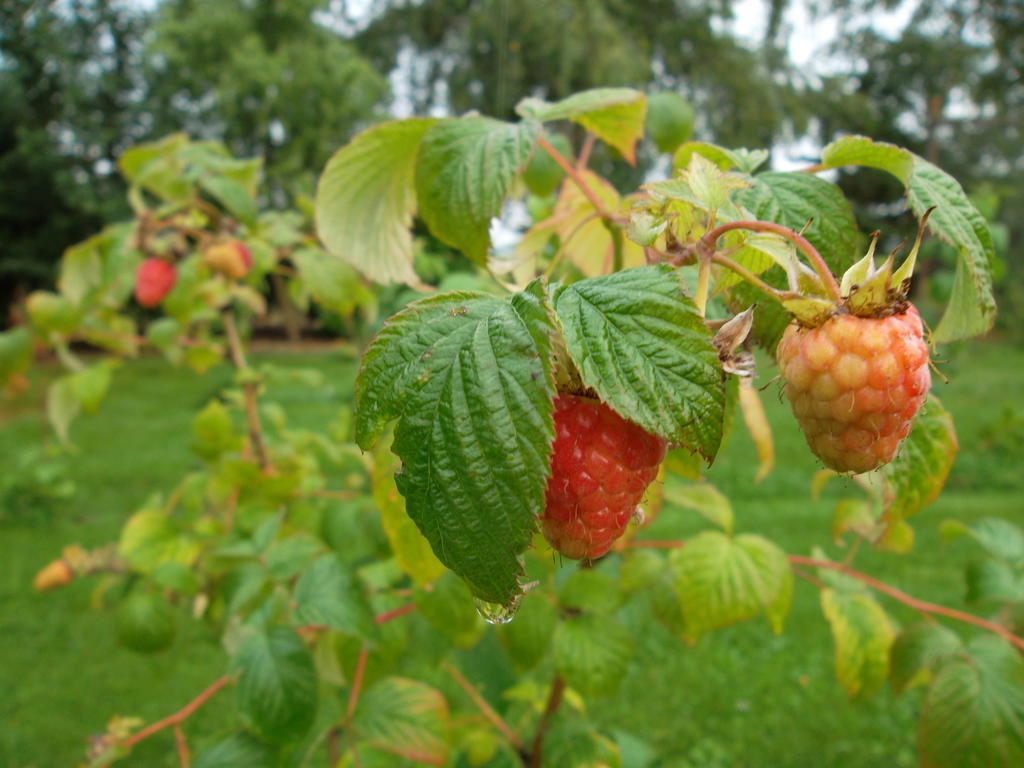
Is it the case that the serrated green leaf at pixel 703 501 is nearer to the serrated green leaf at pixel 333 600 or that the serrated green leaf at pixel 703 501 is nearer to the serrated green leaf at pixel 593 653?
the serrated green leaf at pixel 593 653

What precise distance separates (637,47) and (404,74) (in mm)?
2670

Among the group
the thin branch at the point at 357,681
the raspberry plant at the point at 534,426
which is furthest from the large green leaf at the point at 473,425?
the thin branch at the point at 357,681

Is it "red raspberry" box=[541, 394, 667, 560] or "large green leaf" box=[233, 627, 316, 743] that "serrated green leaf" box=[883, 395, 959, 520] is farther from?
"large green leaf" box=[233, 627, 316, 743]

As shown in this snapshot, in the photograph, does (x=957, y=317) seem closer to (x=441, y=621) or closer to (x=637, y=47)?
(x=441, y=621)

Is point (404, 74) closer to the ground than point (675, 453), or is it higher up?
closer to the ground

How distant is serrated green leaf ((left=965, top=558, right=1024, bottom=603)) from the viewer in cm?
84

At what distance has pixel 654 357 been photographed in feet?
0.98

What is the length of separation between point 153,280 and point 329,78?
711cm

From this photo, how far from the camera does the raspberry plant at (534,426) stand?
29 centimetres

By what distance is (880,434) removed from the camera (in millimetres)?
298

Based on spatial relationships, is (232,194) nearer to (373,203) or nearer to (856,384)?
(373,203)

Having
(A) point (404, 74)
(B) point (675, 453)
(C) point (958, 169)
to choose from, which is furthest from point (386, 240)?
(C) point (958, 169)

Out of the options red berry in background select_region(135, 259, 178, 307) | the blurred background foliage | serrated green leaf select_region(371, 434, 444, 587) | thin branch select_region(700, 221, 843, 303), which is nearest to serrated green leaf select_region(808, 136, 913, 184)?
thin branch select_region(700, 221, 843, 303)

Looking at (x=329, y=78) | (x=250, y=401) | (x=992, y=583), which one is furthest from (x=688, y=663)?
(x=329, y=78)
